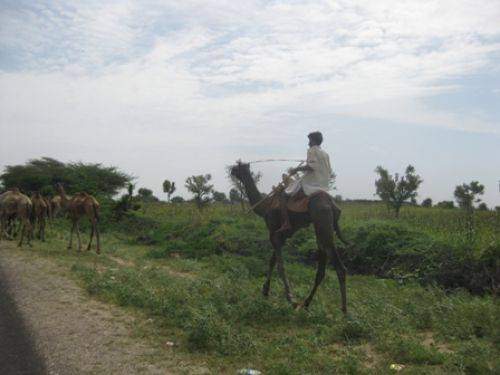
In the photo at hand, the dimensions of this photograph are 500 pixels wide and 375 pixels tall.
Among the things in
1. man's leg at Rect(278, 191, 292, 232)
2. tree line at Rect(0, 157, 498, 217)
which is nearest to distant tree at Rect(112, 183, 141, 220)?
tree line at Rect(0, 157, 498, 217)

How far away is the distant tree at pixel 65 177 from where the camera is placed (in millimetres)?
27641

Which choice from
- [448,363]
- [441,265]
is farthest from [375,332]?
[441,265]

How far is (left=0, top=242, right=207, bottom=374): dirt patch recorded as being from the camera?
17.4 ft

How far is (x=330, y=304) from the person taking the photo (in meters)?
8.74

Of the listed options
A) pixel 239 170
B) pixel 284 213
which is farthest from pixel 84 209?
pixel 284 213

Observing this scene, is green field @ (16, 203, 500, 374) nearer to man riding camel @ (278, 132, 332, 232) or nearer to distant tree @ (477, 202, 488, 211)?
man riding camel @ (278, 132, 332, 232)

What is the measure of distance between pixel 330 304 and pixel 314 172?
2.41 meters

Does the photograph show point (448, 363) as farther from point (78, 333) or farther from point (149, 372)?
point (78, 333)

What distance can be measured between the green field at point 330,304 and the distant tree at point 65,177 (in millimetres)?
11999

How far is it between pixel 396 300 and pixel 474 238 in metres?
3.84

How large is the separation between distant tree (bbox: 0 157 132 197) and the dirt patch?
18527mm

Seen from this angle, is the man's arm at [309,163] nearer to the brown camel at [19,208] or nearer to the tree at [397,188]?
the brown camel at [19,208]

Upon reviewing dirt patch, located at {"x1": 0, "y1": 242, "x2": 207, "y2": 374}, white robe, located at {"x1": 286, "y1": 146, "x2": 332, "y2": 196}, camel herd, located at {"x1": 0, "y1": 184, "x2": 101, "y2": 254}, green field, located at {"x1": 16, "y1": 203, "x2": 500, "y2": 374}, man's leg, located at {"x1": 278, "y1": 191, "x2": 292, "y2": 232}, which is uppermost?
white robe, located at {"x1": 286, "y1": 146, "x2": 332, "y2": 196}

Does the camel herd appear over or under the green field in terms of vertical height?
over
